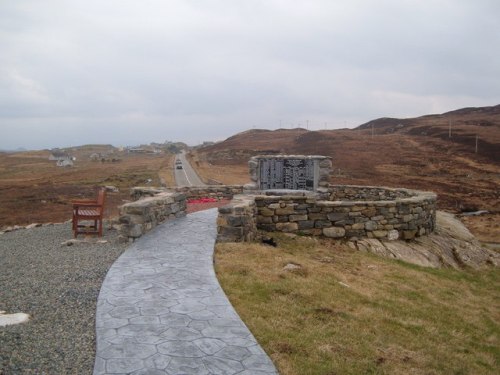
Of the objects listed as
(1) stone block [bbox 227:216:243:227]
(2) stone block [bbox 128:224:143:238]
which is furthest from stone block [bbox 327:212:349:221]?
(2) stone block [bbox 128:224:143:238]

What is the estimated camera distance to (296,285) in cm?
738

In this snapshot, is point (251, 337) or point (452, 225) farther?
point (452, 225)

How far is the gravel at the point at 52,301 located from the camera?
4492 mm

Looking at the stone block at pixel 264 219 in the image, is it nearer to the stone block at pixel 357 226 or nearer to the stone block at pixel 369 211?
the stone block at pixel 357 226

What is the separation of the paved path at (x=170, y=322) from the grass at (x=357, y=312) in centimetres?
31

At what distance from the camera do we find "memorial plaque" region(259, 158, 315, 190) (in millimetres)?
18406

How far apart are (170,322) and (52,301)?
209 centimetres

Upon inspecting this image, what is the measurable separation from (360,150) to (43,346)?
216ft

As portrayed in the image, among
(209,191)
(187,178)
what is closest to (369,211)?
(209,191)

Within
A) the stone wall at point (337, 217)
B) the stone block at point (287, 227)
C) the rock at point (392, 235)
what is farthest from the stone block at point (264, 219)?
the rock at point (392, 235)

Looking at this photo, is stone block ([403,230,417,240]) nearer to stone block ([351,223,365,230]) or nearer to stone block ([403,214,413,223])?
stone block ([403,214,413,223])

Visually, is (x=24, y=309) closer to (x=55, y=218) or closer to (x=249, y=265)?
(x=249, y=265)

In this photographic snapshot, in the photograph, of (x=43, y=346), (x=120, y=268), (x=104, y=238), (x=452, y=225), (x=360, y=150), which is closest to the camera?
(x=43, y=346)

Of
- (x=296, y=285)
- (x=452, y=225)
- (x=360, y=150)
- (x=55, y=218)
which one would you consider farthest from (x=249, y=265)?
(x=360, y=150)
